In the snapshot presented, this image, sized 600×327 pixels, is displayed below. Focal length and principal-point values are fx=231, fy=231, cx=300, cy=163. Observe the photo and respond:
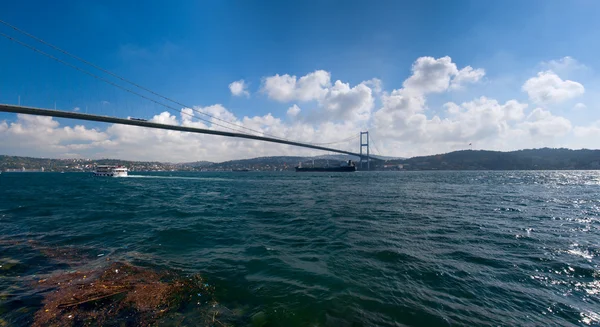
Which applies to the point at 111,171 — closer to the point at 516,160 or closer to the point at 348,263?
the point at 348,263

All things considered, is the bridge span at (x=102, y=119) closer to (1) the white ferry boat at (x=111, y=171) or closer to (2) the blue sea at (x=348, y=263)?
(2) the blue sea at (x=348, y=263)

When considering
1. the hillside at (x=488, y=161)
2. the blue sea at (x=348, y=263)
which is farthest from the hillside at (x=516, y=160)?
the blue sea at (x=348, y=263)

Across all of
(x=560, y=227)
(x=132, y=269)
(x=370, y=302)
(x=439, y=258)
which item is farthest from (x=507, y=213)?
(x=132, y=269)

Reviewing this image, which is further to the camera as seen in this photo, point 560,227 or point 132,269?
point 560,227

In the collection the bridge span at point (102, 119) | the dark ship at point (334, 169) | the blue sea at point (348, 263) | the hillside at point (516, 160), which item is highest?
the bridge span at point (102, 119)

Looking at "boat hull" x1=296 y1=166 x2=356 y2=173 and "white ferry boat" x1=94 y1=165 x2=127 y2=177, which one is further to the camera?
"boat hull" x1=296 y1=166 x2=356 y2=173

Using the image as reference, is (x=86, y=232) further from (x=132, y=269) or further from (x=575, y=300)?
(x=575, y=300)

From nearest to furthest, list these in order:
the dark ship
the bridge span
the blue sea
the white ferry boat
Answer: the blue sea, the bridge span, the white ferry boat, the dark ship

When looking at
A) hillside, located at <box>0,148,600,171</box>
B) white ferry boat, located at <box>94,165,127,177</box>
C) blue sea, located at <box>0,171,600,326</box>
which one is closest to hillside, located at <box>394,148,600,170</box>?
hillside, located at <box>0,148,600,171</box>

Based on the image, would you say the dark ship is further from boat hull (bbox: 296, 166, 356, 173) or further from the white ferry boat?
the white ferry boat

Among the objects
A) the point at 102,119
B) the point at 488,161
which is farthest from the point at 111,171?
the point at 488,161

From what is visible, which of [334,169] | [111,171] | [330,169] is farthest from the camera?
[330,169]
